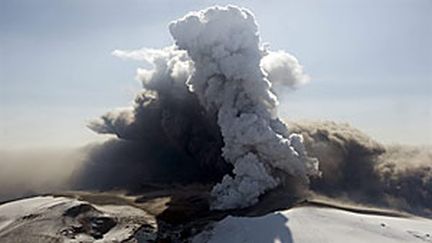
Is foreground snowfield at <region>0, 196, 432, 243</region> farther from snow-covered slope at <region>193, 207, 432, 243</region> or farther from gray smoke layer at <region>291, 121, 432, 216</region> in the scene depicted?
gray smoke layer at <region>291, 121, 432, 216</region>

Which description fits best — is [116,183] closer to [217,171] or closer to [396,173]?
[217,171]

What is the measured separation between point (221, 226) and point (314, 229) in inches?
405

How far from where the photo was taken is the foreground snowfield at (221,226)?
6956 centimetres

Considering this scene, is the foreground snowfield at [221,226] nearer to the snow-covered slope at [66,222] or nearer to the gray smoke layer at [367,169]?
the snow-covered slope at [66,222]

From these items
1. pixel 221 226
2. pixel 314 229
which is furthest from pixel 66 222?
pixel 314 229

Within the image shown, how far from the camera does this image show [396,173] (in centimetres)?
10750

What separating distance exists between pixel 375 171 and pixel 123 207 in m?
45.3

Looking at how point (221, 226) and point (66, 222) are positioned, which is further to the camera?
point (66, 222)

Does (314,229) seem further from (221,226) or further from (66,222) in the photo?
(66,222)

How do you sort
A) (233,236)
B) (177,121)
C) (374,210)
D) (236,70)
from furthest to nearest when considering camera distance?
(177,121)
(236,70)
(374,210)
(233,236)

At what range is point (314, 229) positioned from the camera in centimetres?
7131

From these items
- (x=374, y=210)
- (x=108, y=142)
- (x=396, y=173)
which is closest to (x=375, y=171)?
(x=396, y=173)

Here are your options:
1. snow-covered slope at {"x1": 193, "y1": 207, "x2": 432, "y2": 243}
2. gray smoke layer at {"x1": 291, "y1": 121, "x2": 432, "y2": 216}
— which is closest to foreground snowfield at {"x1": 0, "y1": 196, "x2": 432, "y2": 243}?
snow-covered slope at {"x1": 193, "y1": 207, "x2": 432, "y2": 243}

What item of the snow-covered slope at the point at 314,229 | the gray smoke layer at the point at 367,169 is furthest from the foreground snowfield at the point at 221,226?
the gray smoke layer at the point at 367,169
